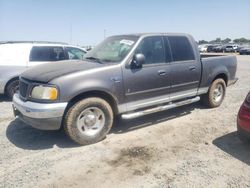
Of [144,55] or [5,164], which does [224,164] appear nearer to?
[144,55]

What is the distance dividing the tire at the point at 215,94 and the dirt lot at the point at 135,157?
1.01 m

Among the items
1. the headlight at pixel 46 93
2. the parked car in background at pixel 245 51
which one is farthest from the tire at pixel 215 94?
the parked car in background at pixel 245 51

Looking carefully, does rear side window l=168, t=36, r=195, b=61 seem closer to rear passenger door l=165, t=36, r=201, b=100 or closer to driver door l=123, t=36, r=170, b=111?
rear passenger door l=165, t=36, r=201, b=100

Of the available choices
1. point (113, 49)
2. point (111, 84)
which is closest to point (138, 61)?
point (111, 84)

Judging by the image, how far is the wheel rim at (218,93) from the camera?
267 inches

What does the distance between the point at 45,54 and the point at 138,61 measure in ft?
14.0

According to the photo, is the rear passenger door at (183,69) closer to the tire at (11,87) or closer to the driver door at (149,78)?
the driver door at (149,78)

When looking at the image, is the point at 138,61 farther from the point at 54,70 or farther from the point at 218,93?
the point at 218,93

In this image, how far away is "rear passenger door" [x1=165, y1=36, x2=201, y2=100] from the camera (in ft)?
18.1

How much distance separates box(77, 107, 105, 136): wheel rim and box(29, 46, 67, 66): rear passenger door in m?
3.92

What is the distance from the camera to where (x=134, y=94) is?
4879mm

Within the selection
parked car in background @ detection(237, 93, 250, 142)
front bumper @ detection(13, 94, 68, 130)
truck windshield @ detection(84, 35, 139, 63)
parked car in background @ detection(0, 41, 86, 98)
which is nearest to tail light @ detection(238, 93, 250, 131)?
parked car in background @ detection(237, 93, 250, 142)

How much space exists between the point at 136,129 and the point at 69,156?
5.40 ft

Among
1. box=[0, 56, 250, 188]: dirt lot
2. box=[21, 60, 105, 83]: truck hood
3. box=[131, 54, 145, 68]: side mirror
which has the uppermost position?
box=[131, 54, 145, 68]: side mirror
